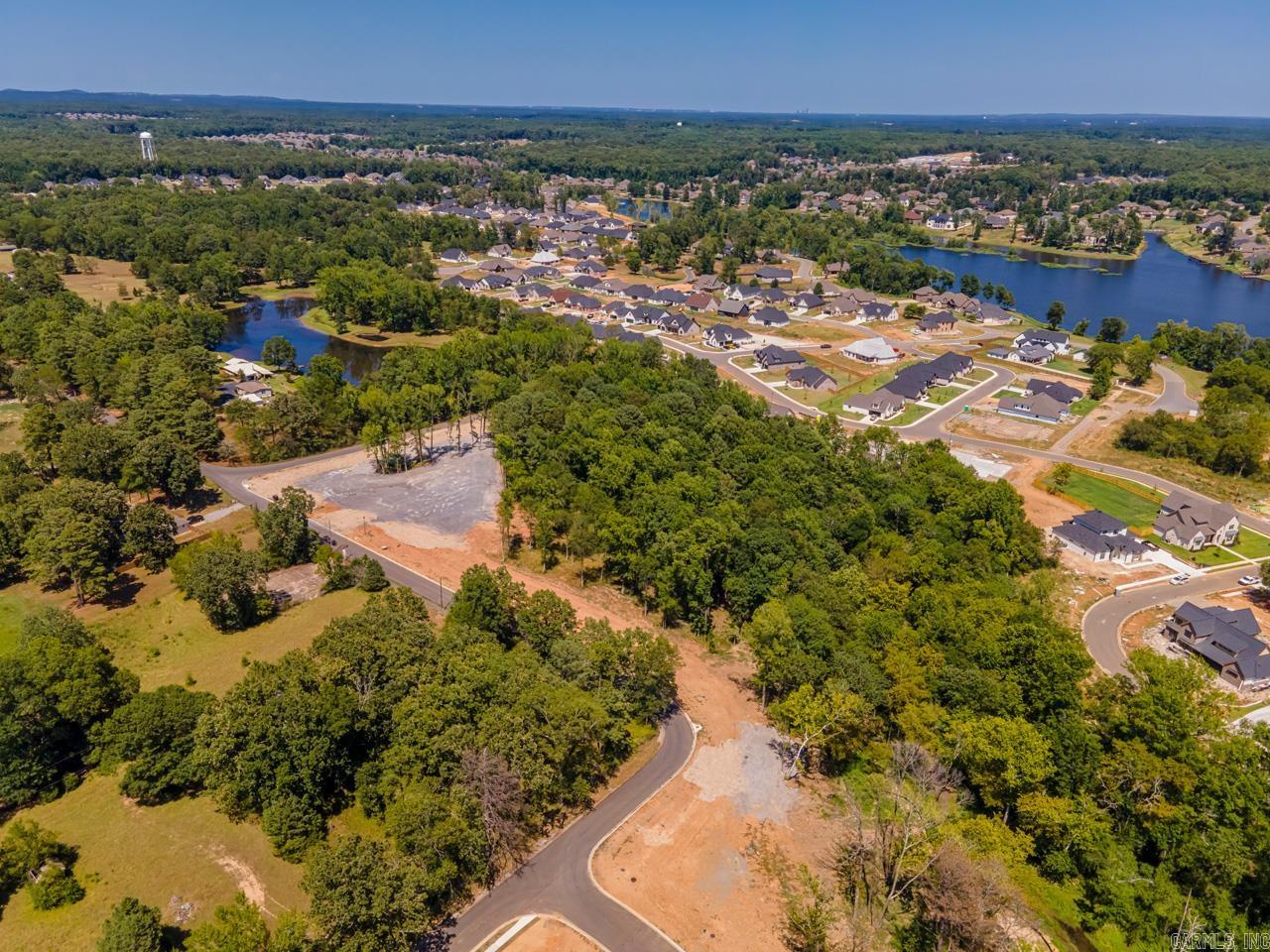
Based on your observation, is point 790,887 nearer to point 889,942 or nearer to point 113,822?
point 889,942

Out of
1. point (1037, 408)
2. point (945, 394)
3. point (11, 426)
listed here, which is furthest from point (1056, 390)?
point (11, 426)

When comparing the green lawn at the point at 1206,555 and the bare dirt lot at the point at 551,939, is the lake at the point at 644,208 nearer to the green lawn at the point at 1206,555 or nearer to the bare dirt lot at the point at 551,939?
the green lawn at the point at 1206,555

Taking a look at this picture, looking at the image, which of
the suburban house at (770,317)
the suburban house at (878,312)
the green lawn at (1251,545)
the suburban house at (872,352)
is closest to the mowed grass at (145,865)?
the green lawn at (1251,545)

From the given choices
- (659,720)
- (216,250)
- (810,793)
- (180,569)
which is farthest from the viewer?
(216,250)

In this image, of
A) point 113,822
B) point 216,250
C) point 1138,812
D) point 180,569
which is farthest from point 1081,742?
point 216,250

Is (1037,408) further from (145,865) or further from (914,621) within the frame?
(145,865)

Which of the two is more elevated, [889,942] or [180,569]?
[180,569]

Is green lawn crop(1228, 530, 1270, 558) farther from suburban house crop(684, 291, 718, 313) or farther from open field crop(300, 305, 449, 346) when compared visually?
open field crop(300, 305, 449, 346)
